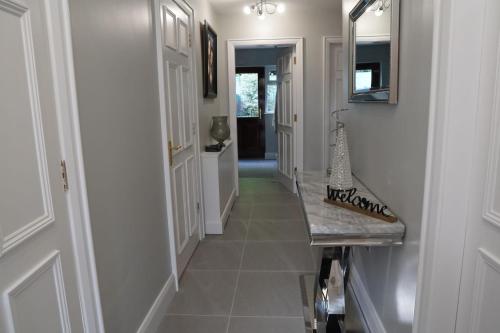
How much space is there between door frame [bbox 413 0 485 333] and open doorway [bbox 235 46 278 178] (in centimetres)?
579

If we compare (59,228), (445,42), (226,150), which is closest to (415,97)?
(445,42)

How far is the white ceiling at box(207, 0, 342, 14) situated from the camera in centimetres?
400

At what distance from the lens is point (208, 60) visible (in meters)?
3.56

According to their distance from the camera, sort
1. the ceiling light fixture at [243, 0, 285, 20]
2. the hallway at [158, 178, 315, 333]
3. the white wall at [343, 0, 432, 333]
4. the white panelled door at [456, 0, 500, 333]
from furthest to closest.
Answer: the ceiling light fixture at [243, 0, 285, 20], the hallway at [158, 178, 315, 333], the white wall at [343, 0, 432, 333], the white panelled door at [456, 0, 500, 333]

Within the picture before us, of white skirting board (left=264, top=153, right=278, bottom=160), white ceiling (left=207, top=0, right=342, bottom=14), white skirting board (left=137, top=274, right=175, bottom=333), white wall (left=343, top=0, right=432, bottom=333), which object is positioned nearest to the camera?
white wall (left=343, top=0, right=432, bottom=333)

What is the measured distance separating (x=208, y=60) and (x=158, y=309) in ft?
7.80

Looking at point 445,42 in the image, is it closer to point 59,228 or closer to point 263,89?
point 59,228

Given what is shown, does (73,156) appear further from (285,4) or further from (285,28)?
(285,28)

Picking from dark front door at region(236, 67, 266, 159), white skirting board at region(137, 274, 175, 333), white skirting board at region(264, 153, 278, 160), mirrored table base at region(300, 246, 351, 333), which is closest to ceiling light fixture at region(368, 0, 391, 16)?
mirrored table base at region(300, 246, 351, 333)

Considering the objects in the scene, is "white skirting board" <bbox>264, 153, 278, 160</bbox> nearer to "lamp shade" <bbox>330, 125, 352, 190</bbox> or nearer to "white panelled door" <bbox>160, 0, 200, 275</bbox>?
"white panelled door" <bbox>160, 0, 200, 275</bbox>

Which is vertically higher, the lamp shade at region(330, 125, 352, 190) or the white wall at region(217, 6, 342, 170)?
the white wall at region(217, 6, 342, 170)

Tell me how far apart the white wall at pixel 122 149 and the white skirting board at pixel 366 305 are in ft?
3.96

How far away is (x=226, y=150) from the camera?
3965 millimetres

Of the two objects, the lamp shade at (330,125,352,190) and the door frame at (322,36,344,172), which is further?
the door frame at (322,36,344,172)
